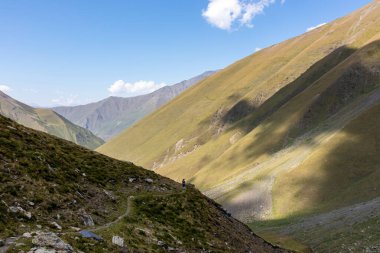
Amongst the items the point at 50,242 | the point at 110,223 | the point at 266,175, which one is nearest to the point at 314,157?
the point at 266,175

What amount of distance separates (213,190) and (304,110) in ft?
202

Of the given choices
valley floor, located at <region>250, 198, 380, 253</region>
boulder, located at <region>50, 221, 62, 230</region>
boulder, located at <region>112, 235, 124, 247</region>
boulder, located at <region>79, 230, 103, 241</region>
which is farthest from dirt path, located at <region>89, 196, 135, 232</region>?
valley floor, located at <region>250, 198, 380, 253</region>

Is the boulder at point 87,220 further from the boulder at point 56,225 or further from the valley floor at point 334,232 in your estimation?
the valley floor at point 334,232

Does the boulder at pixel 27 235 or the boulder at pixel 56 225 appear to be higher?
the boulder at pixel 27 235

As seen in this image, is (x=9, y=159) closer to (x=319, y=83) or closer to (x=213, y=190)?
(x=213, y=190)

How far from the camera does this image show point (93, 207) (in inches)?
1090

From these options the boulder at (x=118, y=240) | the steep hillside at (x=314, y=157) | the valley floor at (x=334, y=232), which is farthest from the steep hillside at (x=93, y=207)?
the steep hillside at (x=314, y=157)

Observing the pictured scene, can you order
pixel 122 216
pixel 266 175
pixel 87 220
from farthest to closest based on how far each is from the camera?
pixel 266 175 → pixel 122 216 → pixel 87 220

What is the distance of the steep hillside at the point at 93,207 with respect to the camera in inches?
817

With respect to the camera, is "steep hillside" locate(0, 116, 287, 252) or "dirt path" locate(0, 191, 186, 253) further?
"steep hillside" locate(0, 116, 287, 252)

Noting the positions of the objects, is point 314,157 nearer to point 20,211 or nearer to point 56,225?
point 56,225

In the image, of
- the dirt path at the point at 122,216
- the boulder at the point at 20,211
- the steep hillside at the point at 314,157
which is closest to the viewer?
the boulder at the point at 20,211

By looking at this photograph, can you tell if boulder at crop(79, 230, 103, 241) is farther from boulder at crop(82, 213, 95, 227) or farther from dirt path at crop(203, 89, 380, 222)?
dirt path at crop(203, 89, 380, 222)

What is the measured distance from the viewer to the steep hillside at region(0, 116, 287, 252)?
20.8 meters
